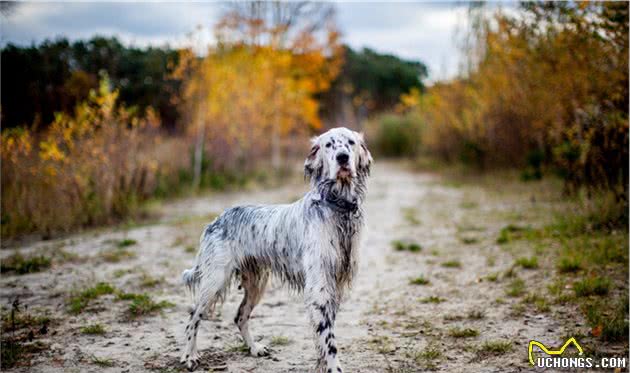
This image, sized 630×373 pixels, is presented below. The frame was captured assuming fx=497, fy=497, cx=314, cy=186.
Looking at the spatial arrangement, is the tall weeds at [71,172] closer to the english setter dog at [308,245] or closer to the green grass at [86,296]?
the green grass at [86,296]

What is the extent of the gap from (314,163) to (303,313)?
197 cm

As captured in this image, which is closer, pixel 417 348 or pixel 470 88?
pixel 417 348

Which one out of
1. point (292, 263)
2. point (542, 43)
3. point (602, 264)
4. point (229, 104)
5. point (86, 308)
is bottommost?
point (86, 308)

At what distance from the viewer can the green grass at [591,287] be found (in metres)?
4.65

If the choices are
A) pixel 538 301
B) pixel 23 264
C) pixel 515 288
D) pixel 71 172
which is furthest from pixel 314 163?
pixel 71 172

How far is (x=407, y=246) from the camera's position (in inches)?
288

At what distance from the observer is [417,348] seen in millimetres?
3852

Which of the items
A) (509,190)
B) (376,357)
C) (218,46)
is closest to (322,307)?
(376,357)

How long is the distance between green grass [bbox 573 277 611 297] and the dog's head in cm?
262

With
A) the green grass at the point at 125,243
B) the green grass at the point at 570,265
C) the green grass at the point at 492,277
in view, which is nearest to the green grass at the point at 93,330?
the green grass at the point at 125,243

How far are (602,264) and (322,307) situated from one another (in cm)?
370

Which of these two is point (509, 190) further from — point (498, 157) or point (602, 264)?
point (602, 264)

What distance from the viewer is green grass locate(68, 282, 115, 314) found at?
15.7 ft

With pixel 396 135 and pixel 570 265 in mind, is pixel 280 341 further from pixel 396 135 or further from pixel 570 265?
pixel 396 135
